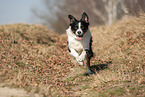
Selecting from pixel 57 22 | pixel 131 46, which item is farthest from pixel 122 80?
pixel 57 22

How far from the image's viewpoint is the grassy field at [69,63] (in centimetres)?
417

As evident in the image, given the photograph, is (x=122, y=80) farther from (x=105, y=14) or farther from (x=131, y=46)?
(x=105, y=14)

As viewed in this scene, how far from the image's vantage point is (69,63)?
7.36 meters

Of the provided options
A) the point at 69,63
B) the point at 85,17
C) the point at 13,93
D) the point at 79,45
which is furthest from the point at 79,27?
the point at 69,63

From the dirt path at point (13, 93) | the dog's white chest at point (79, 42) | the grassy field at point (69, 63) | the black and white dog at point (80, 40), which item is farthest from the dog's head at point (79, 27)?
the dirt path at point (13, 93)

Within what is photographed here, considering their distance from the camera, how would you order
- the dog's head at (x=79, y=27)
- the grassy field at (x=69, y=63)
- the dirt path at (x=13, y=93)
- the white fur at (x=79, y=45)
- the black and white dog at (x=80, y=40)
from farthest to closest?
the white fur at (x=79, y=45) < the black and white dog at (x=80, y=40) < the dog's head at (x=79, y=27) < the grassy field at (x=69, y=63) < the dirt path at (x=13, y=93)

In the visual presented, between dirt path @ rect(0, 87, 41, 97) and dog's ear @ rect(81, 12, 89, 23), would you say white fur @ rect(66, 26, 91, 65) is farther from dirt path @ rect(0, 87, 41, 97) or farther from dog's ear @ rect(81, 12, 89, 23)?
dirt path @ rect(0, 87, 41, 97)

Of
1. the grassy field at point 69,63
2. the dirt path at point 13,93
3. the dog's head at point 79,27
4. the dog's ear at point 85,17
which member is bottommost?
the dirt path at point 13,93

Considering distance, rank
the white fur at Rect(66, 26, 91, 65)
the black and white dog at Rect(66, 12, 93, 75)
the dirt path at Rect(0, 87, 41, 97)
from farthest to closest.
Answer: the white fur at Rect(66, 26, 91, 65) → the black and white dog at Rect(66, 12, 93, 75) → the dirt path at Rect(0, 87, 41, 97)

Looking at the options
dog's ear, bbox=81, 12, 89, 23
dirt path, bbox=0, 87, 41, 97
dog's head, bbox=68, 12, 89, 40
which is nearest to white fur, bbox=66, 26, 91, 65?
dog's head, bbox=68, 12, 89, 40

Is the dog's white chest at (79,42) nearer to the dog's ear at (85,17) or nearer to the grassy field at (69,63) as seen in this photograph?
the dog's ear at (85,17)

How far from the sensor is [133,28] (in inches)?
344

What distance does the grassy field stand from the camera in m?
4.17

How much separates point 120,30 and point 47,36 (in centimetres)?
401
